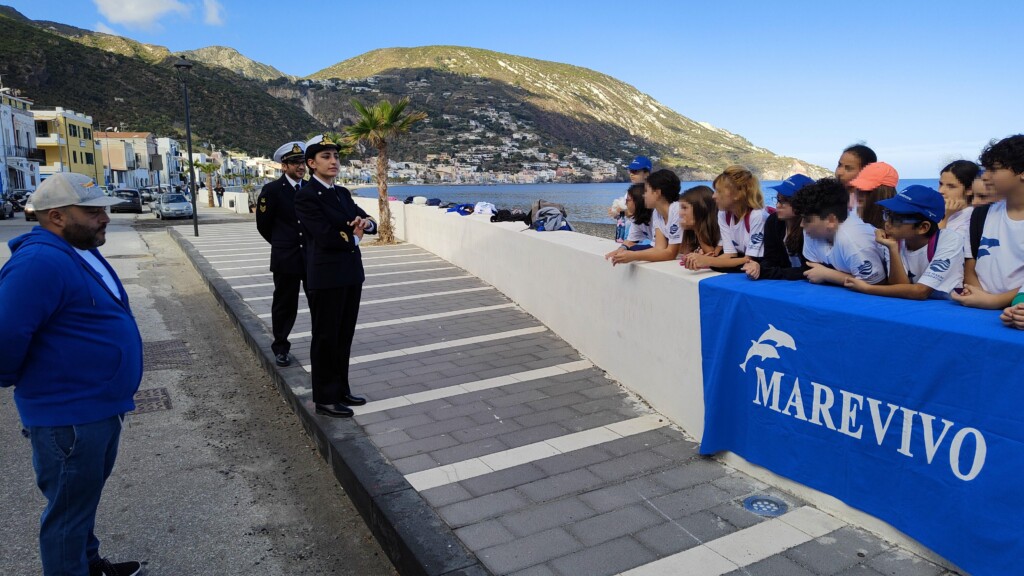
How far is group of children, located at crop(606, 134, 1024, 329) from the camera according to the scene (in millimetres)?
3008

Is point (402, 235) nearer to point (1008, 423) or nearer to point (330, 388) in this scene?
point (330, 388)

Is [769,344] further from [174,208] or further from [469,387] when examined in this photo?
[174,208]

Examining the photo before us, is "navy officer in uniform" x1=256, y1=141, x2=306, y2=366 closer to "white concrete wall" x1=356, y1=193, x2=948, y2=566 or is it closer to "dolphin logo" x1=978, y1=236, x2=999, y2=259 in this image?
"white concrete wall" x1=356, y1=193, x2=948, y2=566

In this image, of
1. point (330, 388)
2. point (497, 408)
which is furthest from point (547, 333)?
point (330, 388)

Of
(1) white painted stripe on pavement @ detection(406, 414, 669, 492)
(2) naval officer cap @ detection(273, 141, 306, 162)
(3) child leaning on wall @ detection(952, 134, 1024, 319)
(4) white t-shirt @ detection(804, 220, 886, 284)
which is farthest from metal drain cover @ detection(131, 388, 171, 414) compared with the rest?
(3) child leaning on wall @ detection(952, 134, 1024, 319)

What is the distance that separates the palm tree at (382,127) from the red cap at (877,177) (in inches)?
531

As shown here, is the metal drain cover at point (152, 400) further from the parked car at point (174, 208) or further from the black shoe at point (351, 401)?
the parked car at point (174, 208)

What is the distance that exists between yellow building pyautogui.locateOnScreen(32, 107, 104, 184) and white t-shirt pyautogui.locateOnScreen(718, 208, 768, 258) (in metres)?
82.5

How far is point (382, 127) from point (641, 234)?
41.8 feet

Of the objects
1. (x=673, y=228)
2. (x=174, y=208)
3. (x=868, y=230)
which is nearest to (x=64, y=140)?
(x=174, y=208)

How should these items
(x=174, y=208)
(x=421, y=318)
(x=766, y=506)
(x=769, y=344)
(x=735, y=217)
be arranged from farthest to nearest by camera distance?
(x=174, y=208) < (x=421, y=318) < (x=735, y=217) < (x=769, y=344) < (x=766, y=506)

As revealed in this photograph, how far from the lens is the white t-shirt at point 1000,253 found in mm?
2953

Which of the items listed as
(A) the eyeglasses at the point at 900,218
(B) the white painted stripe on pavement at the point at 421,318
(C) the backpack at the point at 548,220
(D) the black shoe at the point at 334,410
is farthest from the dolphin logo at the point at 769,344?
(C) the backpack at the point at 548,220

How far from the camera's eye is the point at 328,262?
4652mm
